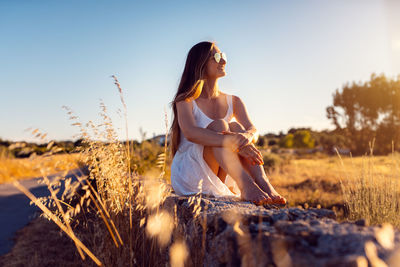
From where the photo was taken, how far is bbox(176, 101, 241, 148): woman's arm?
94.2 inches

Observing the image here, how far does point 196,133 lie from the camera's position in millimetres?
2555

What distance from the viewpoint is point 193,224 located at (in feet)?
4.96

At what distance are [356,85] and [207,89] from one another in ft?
72.2

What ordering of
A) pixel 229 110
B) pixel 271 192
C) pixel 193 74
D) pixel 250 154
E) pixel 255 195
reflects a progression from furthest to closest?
pixel 229 110 < pixel 193 74 < pixel 250 154 < pixel 271 192 < pixel 255 195

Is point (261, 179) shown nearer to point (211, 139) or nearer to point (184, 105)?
point (211, 139)

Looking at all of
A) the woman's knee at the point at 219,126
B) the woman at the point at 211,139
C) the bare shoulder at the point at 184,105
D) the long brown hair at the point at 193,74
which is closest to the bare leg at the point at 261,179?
the woman at the point at 211,139

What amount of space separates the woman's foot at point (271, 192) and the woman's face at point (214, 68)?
1231 mm

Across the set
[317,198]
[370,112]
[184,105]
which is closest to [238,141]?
[184,105]

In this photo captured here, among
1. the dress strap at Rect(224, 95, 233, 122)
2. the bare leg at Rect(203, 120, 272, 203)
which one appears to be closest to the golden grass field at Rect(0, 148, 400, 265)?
the bare leg at Rect(203, 120, 272, 203)

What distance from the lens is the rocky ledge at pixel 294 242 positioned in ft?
2.81

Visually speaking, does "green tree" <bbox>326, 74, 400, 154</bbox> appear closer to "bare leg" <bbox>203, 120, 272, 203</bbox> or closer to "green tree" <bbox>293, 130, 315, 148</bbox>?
"green tree" <bbox>293, 130, 315, 148</bbox>

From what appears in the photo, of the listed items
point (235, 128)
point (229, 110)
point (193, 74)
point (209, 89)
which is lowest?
point (235, 128)

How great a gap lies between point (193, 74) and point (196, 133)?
0.76 meters

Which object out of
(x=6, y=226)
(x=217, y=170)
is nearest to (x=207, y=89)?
(x=217, y=170)
